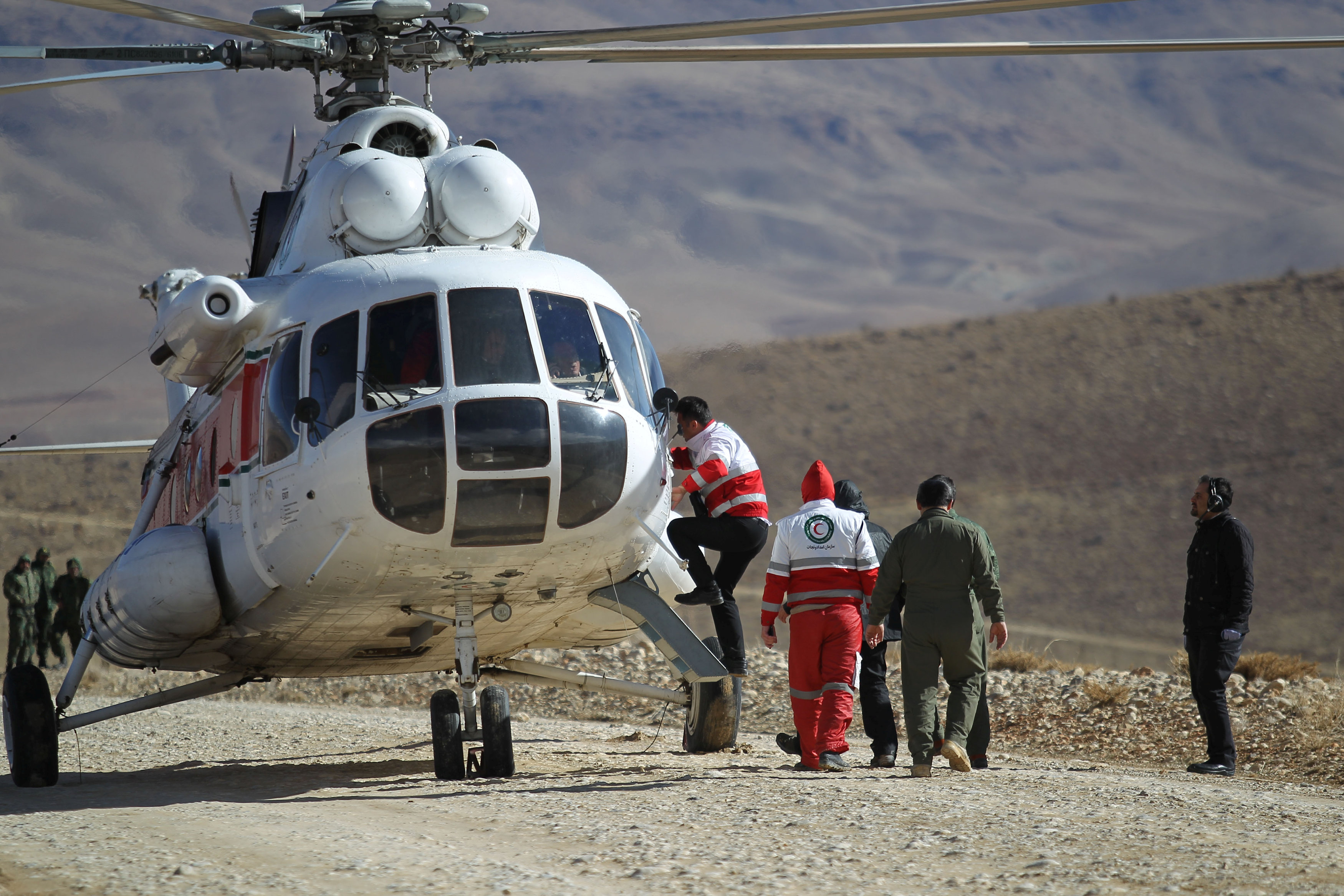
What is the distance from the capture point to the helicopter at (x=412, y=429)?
7.30 m

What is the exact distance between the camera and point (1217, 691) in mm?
8633

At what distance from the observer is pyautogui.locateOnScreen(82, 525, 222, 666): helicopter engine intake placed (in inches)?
333

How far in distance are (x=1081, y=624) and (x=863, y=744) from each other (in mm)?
36930

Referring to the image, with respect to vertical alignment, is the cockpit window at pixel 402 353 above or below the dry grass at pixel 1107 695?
above

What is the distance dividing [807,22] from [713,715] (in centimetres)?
503

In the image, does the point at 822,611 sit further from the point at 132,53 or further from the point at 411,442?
the point at 132,53

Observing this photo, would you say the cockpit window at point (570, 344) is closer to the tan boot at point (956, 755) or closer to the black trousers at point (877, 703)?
the black trousers at point (877, 703)

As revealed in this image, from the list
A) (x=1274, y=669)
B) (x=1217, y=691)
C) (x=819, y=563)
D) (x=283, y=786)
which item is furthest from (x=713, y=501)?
(x=1274, y=669)

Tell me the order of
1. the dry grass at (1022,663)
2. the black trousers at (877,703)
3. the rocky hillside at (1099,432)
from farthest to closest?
1. the rocky hillside at (1099,432)
2. the dry grass at (1022,663)
3. the black trousers at (877,703)

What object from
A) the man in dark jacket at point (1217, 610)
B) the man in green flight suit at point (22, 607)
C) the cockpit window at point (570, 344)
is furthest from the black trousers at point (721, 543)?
the man in green flight suit at point (22, 607)

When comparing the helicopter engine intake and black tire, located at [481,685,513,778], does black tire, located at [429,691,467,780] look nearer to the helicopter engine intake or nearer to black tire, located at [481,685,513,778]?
black tire, located at [481,685,513,778]

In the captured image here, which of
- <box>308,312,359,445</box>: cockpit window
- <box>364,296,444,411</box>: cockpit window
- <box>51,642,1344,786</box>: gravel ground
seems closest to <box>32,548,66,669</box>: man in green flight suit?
<box>51,642,1344,786</box>: gravel ground

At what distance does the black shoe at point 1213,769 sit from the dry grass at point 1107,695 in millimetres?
2875

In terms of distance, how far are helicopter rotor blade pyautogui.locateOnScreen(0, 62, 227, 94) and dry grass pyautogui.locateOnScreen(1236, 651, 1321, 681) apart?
1029cm
